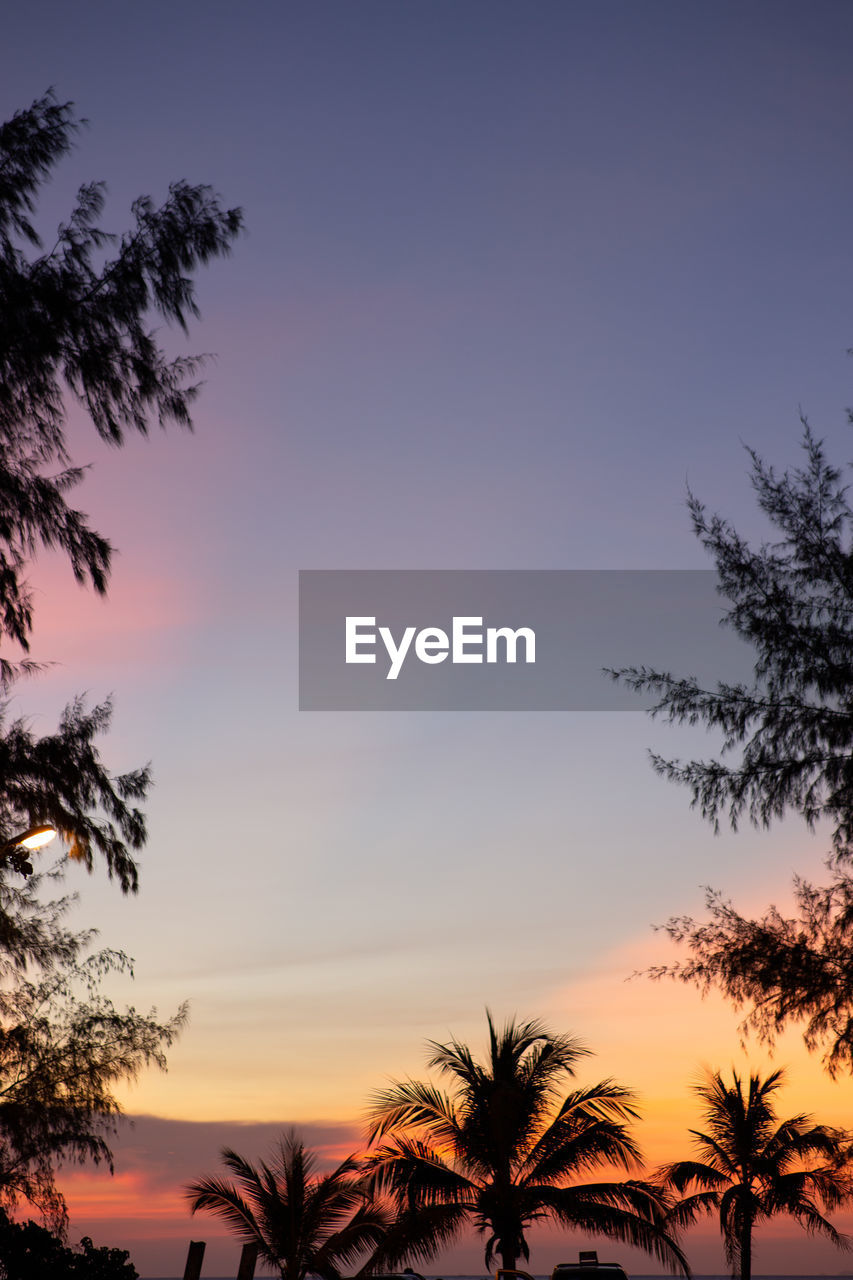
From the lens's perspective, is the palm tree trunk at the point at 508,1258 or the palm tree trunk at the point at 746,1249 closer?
the palm tree trunk at the point at 508,1258

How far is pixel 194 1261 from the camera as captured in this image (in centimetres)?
1825

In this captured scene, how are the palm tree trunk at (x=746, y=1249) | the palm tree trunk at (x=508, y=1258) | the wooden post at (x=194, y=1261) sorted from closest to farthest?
the wooden post at (x=194, y=1261) → the palm tree trunk at (x=508, y=1258) → the palm tree trunk at (x=746, y=1249)

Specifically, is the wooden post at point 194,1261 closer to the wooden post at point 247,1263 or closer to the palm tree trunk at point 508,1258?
the wooden post at point 247,1263

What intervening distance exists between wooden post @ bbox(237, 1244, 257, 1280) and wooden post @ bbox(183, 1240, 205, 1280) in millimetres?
1649

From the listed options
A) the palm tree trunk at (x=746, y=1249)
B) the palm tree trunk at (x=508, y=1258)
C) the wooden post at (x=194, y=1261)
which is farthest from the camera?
the palm tree trunk at (x=746, y=1249)

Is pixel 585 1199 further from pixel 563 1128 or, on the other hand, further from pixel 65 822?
pixel 65 822

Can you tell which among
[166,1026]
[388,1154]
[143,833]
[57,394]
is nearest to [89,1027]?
[166,1026]

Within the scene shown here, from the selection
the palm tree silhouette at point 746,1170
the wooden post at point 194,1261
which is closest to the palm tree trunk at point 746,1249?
the palm tree silhouette at point 746,1170

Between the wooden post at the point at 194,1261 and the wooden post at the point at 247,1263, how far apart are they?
1.65 m

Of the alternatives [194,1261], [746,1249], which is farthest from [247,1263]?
[746,1249]

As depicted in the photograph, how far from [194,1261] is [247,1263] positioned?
2528mm

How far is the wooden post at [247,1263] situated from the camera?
2016 cm

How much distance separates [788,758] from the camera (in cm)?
1502

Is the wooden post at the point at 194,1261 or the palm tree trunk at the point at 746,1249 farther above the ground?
the wooden post at the point at 194,1261
